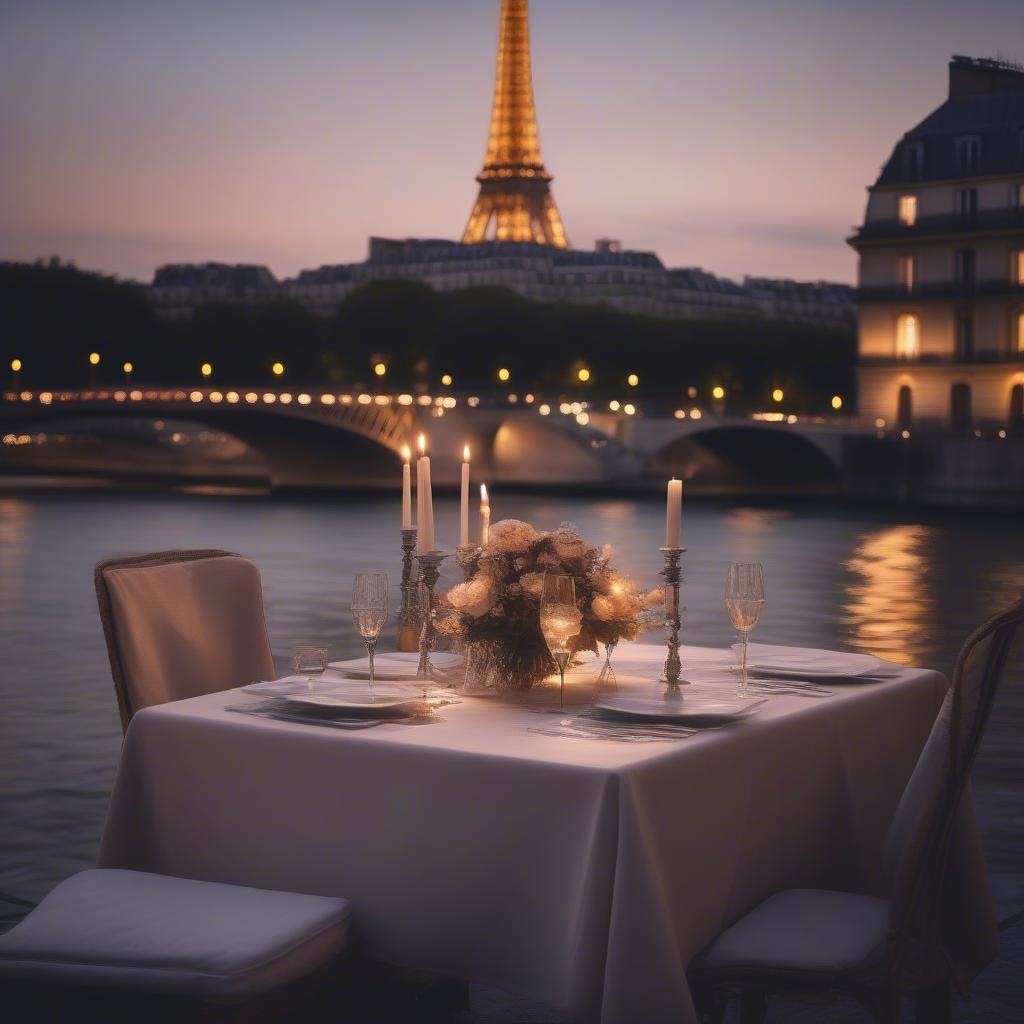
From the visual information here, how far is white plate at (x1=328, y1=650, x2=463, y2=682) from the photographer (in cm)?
452

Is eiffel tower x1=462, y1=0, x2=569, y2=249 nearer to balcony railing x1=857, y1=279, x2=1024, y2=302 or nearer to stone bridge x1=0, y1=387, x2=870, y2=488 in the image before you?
stone bridge x1=0, y1=387, x2=870, y2=488

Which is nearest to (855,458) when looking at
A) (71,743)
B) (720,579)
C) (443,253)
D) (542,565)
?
(720,579)

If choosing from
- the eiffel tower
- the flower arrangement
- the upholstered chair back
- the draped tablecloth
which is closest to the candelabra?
the flower arrangement

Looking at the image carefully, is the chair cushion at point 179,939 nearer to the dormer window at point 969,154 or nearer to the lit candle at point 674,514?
the lit candle at point 674,514

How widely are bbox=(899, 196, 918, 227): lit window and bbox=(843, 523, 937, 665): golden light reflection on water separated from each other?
18.9 metres

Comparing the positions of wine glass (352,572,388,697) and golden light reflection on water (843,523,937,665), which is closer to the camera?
wine glass (352,572,388,697)

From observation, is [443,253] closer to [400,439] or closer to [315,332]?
[315,332]

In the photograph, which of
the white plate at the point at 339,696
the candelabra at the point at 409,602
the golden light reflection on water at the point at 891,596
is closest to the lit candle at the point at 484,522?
the candelabra at the point at 409,602

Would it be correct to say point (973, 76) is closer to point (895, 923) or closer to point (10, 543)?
point (10, 543)

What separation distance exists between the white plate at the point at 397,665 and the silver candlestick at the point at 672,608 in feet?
2.04

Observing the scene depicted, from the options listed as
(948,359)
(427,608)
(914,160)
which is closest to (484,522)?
(427,608)

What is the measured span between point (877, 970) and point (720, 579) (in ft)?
61.0

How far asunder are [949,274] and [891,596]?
99.3 feet

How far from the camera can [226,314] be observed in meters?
83.2
